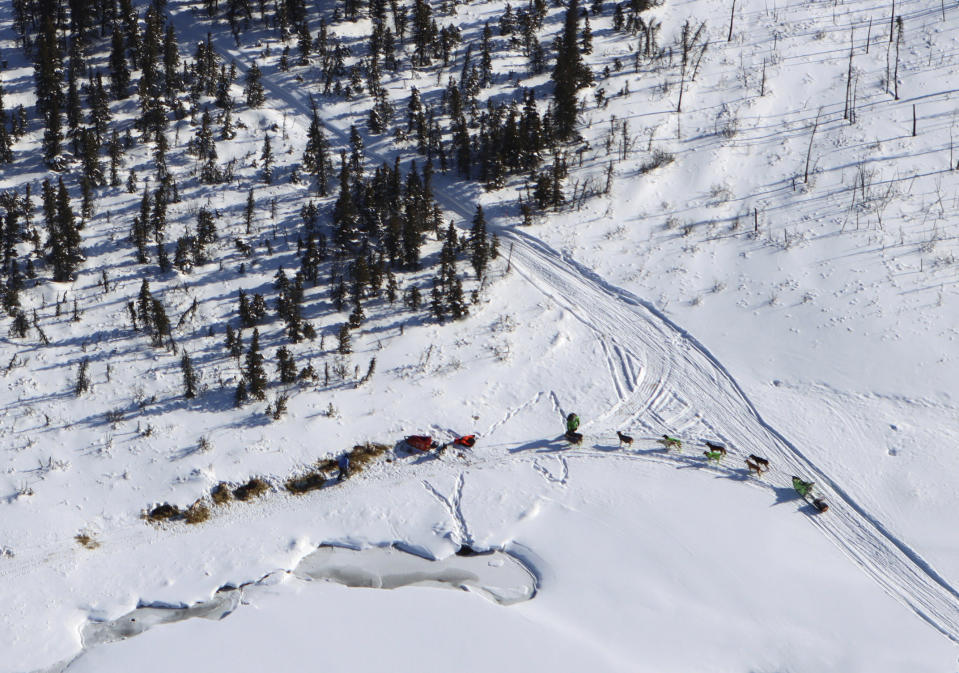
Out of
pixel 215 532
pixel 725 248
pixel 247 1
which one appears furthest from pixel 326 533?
pixel 247 1

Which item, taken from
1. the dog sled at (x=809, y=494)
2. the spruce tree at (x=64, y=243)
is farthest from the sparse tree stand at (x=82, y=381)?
the dog sled at (x=809, y=494)

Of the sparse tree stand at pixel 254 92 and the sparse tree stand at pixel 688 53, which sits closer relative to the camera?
the sparse tree stand at pixel 254 92

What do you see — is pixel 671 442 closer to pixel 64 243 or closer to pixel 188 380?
pixel 188 380

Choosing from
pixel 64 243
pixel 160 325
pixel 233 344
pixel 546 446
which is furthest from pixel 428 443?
pixel 64 243

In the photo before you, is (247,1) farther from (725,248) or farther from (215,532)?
(215,532)

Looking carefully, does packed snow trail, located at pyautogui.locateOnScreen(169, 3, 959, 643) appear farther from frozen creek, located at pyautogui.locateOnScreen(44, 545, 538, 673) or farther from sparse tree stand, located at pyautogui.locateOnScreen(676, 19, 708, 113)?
sparse tree stand, located at pyautogui.locateOnScreen(676, 19, 708, 113)

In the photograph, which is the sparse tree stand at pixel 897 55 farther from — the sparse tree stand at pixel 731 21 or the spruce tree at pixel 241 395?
the spruce tree at pixel 241 395
